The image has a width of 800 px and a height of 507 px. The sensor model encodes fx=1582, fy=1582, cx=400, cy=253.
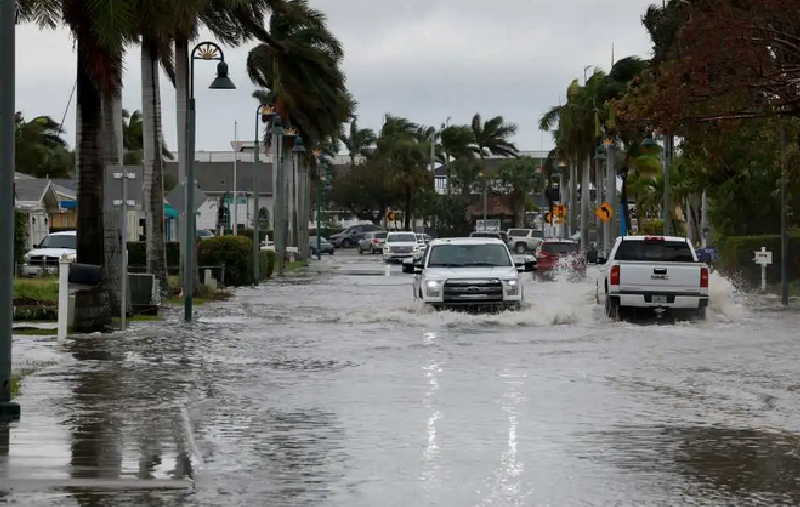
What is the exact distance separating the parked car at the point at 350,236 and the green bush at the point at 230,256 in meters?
82.1

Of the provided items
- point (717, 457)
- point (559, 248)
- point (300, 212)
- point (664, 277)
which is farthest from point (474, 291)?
point (300, 212)

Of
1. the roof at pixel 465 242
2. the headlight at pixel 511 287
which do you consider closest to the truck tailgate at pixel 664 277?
the headlight at pixel 511 287

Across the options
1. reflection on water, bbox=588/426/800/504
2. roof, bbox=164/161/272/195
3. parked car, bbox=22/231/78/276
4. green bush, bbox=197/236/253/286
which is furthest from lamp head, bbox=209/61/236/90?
roof, bbox=164/161/272/195

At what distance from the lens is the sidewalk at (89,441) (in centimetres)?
1099

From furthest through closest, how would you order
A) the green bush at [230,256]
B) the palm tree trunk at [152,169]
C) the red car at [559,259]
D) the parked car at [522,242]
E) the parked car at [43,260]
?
the parked car at [522,242] < the red car at [559,259] < the parked car at [43,260] < the green bush at [230,256] < the palm tree trunk at [152,169]

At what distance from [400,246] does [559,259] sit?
1015 inches

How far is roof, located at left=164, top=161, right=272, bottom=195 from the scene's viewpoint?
13812 cm

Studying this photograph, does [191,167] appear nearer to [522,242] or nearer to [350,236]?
[522,242]

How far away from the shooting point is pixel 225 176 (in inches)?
5782

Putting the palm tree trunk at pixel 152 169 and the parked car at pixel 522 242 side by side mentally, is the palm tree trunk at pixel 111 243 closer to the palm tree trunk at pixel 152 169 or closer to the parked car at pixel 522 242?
the palm tree trunk at pixel 152 169

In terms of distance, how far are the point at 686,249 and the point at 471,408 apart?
1789cm

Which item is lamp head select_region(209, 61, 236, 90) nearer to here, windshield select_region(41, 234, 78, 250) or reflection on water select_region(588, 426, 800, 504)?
windshield select_region(41, 234, 78, 250)

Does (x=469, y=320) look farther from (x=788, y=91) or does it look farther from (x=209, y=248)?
(x=209, y=248)

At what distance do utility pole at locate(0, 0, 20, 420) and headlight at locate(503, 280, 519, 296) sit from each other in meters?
18.2
